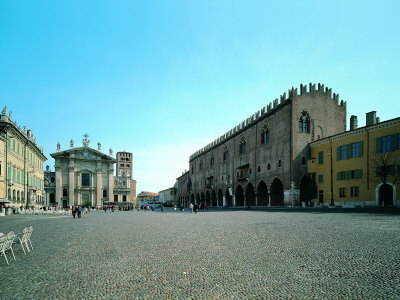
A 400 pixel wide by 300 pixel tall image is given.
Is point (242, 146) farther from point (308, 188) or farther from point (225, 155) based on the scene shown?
point (308, 188)

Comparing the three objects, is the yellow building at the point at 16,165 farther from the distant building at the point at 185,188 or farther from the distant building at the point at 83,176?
the distant building at the point at 185,188

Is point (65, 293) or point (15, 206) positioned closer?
point (65, 293)

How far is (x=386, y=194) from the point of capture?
93.9 feet

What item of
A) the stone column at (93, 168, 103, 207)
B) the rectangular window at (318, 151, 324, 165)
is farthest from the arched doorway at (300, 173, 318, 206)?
the stone column at (93, 168, 103, 207)

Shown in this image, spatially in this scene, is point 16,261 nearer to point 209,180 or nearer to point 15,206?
point 15,206

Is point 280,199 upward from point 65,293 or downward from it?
downward

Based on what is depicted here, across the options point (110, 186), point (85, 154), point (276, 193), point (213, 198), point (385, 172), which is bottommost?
point (213, 198)

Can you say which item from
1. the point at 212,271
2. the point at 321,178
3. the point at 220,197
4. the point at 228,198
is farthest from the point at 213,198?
the point at 212,271

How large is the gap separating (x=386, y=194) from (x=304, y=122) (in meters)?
13.7

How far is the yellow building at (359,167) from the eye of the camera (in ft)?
90.8

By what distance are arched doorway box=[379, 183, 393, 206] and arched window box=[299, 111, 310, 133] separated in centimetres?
1245

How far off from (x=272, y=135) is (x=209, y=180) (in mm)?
27093

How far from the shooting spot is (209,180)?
67.1m

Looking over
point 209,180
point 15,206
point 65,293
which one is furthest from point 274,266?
point 209,180
